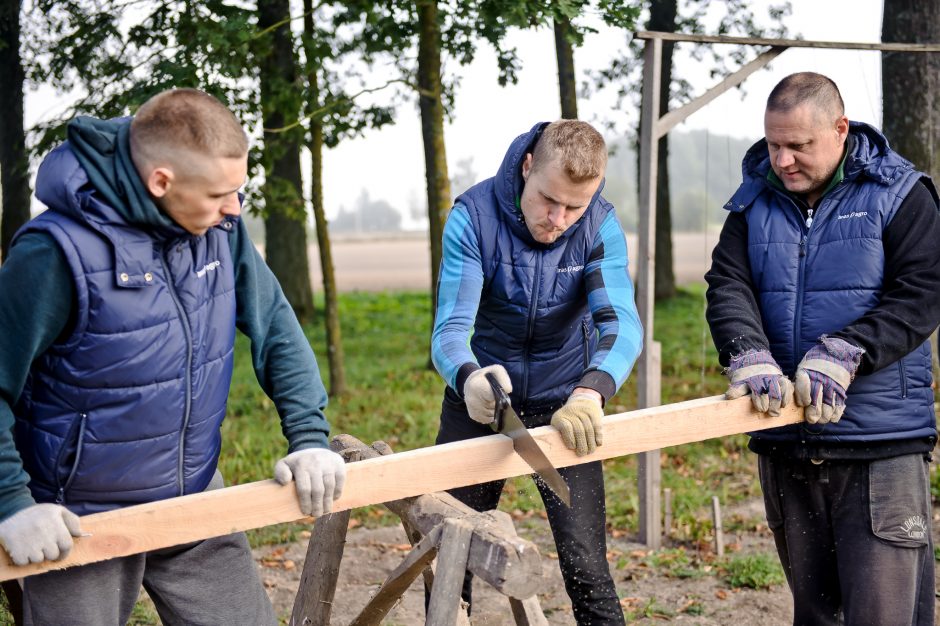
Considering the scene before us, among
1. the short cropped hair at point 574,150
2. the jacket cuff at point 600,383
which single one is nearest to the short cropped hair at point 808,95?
the short cropped hair at point 574,150

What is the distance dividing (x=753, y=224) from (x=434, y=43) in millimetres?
5185

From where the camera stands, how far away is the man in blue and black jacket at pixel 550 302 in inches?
125

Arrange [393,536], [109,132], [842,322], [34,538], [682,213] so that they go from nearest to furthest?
[34,538] < [109,132] < [842,322] < [393,536] < [682,213]

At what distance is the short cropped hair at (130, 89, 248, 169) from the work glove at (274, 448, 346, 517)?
827 mm

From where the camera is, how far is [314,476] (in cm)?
259

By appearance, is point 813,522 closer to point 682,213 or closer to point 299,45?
point 299,45

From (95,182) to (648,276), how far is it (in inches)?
143

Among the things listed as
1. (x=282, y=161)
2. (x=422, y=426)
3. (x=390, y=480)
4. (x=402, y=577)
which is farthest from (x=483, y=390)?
(x=282, y=161)

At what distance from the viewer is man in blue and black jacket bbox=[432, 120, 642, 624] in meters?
3.17

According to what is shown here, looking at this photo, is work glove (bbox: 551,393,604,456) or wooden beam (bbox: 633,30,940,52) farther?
wooden beam (bbox: 633,30,940,52)

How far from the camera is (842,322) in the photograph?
3.24 meters

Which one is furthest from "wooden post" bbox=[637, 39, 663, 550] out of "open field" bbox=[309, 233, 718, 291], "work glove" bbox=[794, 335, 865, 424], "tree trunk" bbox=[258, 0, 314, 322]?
"open field" bbox=[309, 233, 718, 291]

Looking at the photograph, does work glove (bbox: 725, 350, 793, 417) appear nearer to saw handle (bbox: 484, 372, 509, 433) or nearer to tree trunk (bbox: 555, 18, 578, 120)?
saw handle (bbox: 484, 372, 509, 433)

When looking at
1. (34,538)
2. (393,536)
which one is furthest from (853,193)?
(393,536)
